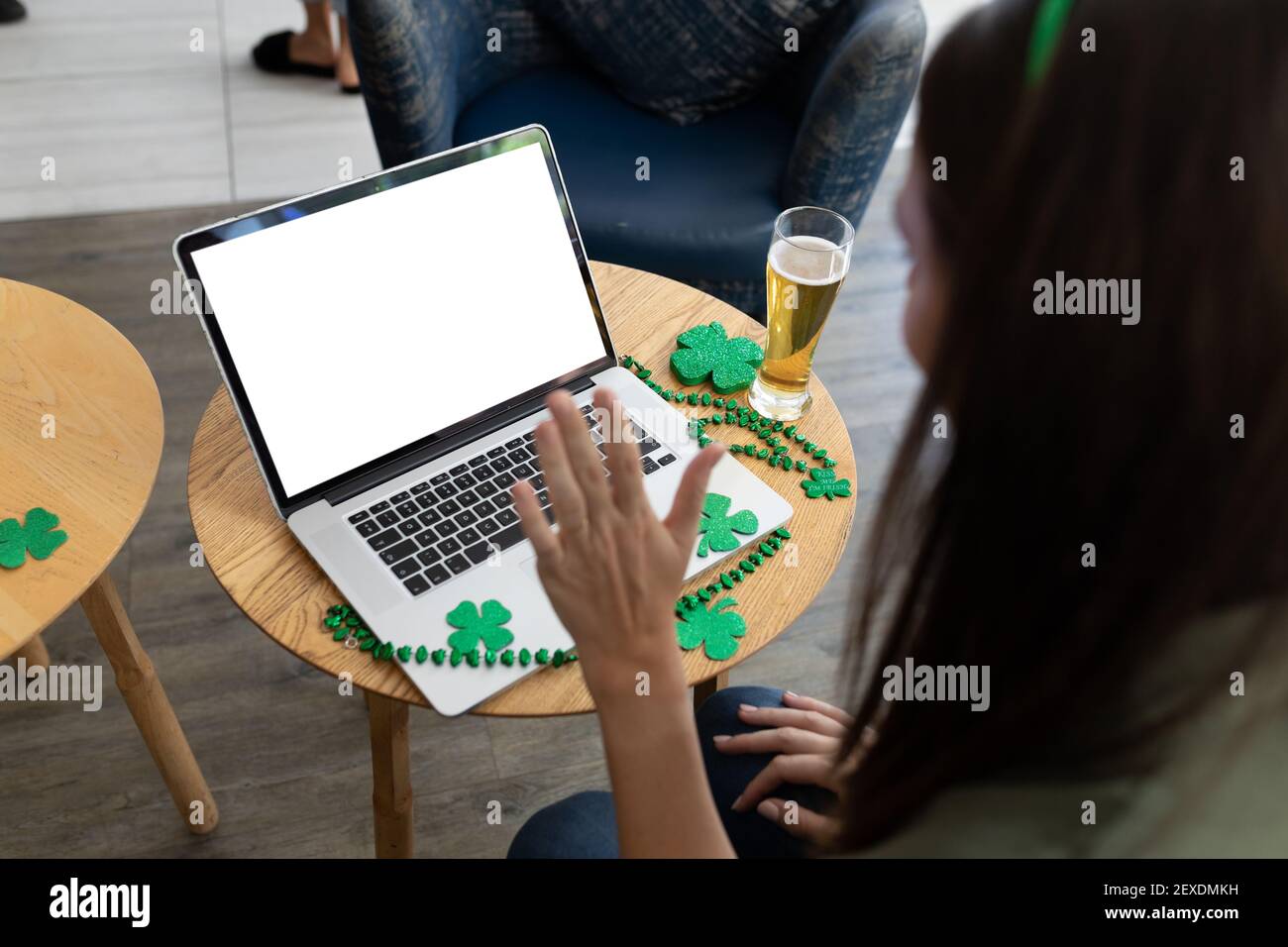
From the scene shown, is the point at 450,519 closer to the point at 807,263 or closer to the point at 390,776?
the point at 390,776

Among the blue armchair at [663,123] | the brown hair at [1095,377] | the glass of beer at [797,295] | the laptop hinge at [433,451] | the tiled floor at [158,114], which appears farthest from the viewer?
the tiled floor at [158,114]

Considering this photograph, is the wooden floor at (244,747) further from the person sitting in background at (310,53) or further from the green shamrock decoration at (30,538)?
the person sitting in background at (310,53)

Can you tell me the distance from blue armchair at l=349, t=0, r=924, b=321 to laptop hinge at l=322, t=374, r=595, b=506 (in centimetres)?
63

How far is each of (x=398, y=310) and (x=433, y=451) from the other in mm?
139

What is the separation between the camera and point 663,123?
179 cm

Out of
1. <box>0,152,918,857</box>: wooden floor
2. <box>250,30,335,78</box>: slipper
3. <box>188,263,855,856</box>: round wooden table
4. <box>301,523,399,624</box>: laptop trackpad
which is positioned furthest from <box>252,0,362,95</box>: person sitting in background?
<box>301,523,399,624</box>: laptop trackpad

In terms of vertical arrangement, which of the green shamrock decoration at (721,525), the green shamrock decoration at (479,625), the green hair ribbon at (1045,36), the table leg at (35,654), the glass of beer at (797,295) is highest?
the green hair ribbon at (1045,36)

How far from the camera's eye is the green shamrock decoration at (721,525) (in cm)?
94

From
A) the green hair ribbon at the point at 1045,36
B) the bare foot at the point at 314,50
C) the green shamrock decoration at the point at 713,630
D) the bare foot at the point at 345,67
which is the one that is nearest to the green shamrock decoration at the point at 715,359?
the green shamrock decoration at the point at 713,630

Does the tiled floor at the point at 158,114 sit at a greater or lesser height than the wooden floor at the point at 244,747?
greater

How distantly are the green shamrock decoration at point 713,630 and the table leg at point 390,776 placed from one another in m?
0.28

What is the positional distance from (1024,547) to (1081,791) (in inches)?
5.4
